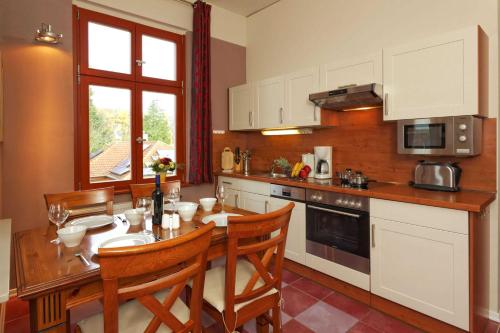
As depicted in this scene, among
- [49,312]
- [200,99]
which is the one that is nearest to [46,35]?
[200,99]

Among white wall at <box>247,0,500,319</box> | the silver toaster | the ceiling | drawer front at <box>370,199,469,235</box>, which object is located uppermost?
the ceiling

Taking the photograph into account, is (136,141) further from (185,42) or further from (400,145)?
(400,145)

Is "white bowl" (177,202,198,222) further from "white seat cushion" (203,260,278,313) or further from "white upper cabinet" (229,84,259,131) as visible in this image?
"white upper cabinet" (229,84,259,131)

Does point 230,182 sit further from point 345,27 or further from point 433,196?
point 433,196

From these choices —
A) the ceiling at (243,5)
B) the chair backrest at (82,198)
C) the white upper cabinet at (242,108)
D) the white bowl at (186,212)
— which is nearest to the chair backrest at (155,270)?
the white bowl at (186,212)

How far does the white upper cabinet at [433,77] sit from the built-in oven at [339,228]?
796 millimetres

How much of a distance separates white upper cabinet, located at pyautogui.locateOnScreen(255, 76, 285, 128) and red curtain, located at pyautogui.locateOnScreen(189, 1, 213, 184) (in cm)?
67

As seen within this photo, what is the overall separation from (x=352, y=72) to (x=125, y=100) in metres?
2.40

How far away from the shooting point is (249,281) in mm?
1511

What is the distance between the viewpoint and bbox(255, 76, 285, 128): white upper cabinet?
337cm

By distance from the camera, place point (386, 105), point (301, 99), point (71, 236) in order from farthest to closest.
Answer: point (301, 99), point (386, 105), point (71, 236)

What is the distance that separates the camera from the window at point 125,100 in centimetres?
300

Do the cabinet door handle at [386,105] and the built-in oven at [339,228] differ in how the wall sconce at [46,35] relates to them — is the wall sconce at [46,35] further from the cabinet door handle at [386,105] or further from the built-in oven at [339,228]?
the cabinet door handle at [386,105]

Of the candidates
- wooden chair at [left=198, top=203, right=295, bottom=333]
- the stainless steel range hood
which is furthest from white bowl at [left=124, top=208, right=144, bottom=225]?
the stainless steel range hood
